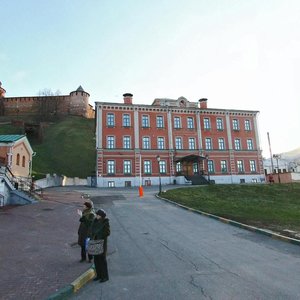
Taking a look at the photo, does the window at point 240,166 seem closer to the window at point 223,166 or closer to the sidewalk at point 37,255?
the window at point 223,166

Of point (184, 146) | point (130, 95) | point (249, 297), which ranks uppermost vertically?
point (130, 95)

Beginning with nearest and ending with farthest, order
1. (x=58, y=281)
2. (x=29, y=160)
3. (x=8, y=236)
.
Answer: (x=58, y=281) < (x=8, y=236) < (x=29, y=160)

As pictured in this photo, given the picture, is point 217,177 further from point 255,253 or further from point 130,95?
point 255,253

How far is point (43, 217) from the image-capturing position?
603 inches

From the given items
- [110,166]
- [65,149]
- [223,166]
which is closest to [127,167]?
[110,166]

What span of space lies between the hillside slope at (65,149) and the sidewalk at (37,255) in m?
41.8

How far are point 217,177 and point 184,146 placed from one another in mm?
7065

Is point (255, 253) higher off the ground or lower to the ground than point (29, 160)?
lower

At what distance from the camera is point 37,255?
8250 millimetres

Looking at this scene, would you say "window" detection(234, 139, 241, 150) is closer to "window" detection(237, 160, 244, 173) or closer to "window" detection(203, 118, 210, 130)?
"window" detection(237, 160, 244, 173)

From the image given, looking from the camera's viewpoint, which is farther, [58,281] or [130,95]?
[130,95]

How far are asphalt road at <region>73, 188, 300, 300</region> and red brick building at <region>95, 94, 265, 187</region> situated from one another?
Answer: 27157mm

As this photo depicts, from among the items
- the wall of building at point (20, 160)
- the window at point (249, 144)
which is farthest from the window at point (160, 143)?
the wall of building at point (20, 160)

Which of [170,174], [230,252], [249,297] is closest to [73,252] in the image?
[230,252]
